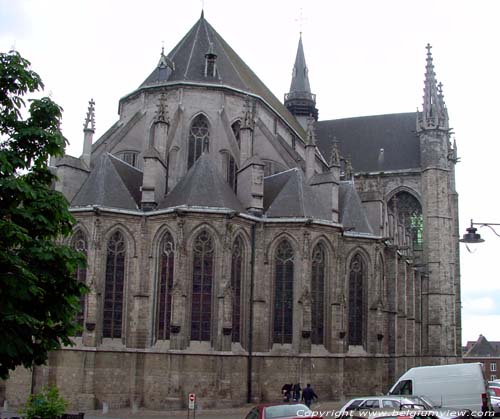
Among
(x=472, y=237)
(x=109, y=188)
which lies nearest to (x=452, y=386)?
(x=472, y=237)

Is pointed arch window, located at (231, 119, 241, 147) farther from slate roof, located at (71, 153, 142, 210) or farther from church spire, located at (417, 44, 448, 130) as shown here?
church spire, located at (417, 44, 448, 130)

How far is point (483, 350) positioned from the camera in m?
87.1

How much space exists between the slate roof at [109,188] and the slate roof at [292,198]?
19.0 ft

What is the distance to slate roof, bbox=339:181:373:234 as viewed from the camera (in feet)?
111

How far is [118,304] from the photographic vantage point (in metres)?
29.1

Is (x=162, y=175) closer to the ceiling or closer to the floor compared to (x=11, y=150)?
closer to the ceiling

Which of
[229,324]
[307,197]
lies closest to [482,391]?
[229,324]

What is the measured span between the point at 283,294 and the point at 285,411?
15.2 m

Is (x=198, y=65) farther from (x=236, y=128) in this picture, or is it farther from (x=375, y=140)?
(x=375, y=140)

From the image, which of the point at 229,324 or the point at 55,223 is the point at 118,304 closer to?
the point at 229,324

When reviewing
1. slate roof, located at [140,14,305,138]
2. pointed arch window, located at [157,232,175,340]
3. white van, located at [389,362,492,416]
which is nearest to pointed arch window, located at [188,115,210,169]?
slate roof, located at [140,14,305,138]

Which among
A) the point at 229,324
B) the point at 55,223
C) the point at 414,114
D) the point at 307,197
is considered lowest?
the point at 229,324

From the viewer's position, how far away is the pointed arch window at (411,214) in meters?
49.9

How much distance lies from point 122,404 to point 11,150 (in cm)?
1659
